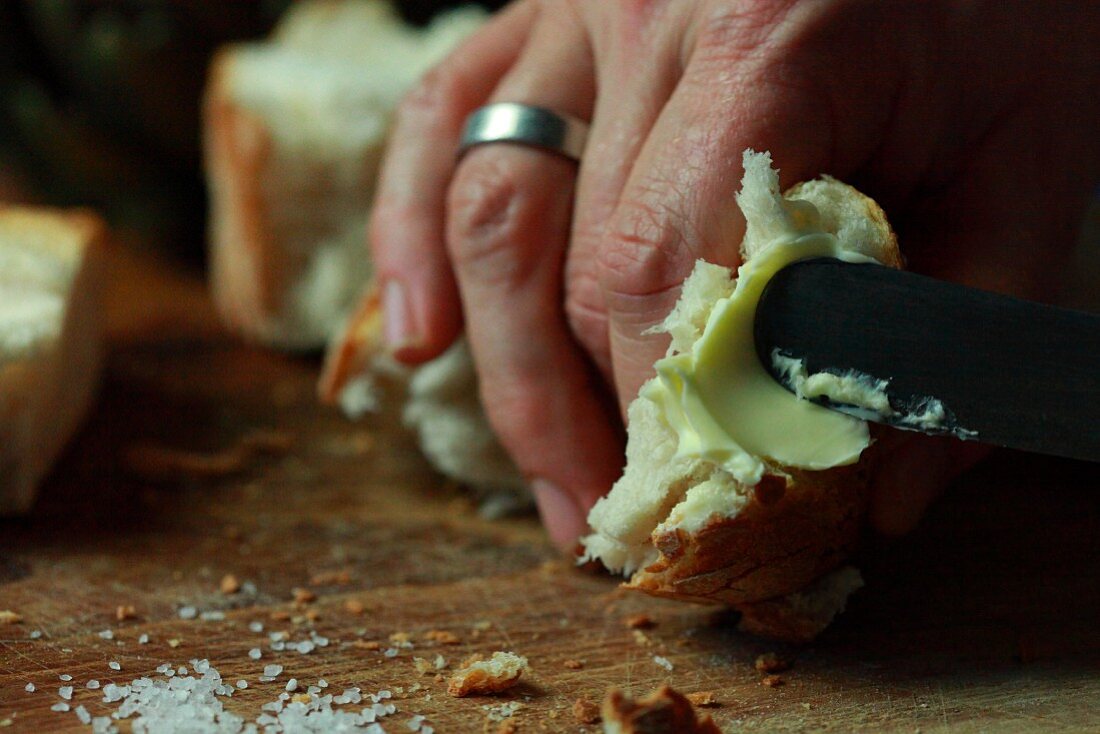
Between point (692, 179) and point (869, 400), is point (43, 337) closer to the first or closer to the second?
point (692, 179)

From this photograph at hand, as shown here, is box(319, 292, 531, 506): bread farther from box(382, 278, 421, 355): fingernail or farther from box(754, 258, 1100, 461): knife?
box(754, 258, 1100, 461): knife

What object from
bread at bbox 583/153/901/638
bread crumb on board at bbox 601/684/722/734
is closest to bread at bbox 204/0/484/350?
bread at bbox 583/153/901/638

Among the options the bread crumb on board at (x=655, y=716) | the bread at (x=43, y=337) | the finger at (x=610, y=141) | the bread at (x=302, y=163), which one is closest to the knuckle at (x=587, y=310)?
the finger at (x=610, y=141)

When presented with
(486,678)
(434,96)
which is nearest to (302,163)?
(434,96)

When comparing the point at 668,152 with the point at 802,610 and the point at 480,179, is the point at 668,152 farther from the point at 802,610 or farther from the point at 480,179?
the point at 802,610

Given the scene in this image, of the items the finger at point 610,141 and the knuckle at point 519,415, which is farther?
the knuckle at point 519,415

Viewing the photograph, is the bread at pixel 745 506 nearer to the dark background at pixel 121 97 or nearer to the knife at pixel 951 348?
the knife at pixel 951 348

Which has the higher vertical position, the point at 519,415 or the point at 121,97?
the point at 121,97

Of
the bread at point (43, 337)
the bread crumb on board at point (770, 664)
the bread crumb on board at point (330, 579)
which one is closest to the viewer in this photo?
the bread crumb on board at point (770, 664)
